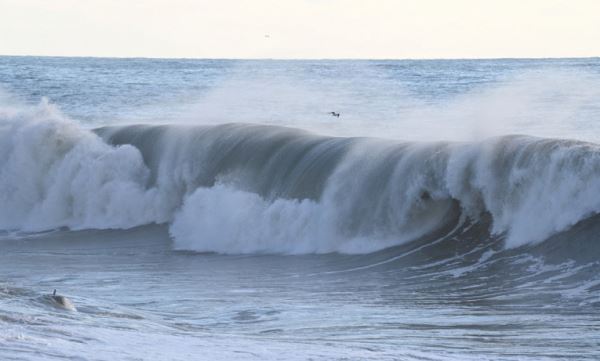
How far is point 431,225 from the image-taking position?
1770 centimetres

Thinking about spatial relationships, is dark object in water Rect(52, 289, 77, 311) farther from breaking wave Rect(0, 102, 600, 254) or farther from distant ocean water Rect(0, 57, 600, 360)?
breaking wave Rect(0, 102, 600, 254)

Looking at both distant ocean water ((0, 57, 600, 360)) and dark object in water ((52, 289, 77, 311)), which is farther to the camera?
dark object in water ((52, 289, 77, 311))

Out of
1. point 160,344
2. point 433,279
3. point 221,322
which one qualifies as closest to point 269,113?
point 433,279

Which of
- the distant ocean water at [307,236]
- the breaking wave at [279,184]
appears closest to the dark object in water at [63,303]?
the distant ocean water at [307,236]

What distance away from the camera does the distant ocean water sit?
11211 mm

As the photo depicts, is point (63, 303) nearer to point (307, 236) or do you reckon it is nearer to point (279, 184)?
point (307, 236)

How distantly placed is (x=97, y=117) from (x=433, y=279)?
76.0 ft

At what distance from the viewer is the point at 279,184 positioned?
20672 millimetres

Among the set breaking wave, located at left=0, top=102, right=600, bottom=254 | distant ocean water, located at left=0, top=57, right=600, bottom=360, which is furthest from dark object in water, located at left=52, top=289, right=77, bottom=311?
breaking wave, located at left=0, top=102, right=600, bottom=254

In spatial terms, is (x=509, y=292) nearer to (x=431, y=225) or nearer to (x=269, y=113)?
(x=431, y=225)

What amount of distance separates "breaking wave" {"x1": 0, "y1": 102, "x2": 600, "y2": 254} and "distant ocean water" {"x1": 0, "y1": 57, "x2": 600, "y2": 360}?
0.12 ft

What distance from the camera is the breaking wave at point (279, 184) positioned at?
16.6m

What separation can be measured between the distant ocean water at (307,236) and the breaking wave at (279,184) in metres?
0.04

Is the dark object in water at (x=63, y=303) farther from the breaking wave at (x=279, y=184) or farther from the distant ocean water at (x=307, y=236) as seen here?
the breaking wave at (x=279, y=184)
